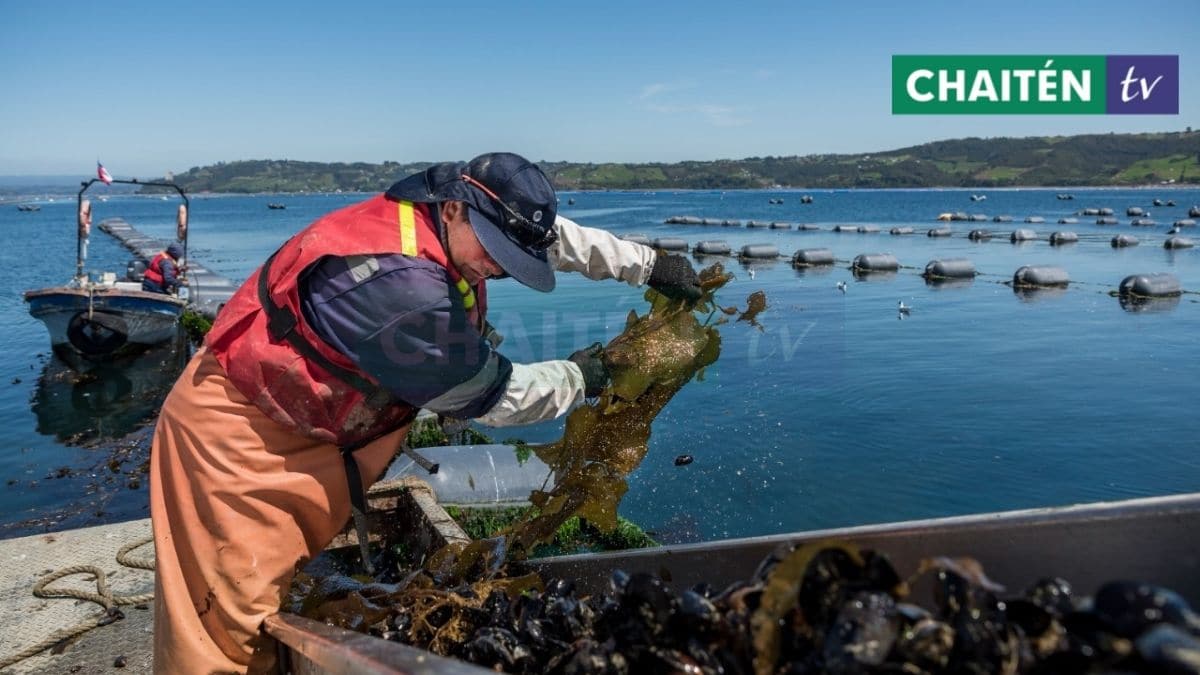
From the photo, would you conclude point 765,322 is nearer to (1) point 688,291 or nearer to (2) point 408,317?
(1) point 688,291

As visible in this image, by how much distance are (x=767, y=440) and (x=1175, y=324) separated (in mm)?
13022

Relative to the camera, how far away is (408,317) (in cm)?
242

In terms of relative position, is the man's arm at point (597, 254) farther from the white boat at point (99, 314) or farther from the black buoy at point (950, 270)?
the black buoy at point (950, 270)

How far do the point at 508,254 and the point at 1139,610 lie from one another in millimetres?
1929

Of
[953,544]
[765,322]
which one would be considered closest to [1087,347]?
[765,322]

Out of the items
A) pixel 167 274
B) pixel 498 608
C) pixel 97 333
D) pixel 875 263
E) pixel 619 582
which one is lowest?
pixel 97 333

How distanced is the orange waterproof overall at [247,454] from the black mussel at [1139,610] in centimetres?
197

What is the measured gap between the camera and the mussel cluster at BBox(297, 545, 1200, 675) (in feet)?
3.95

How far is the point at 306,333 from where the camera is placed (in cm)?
252

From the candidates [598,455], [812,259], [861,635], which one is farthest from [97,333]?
[812,259]

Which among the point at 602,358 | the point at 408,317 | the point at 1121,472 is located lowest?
the point at 1121,472

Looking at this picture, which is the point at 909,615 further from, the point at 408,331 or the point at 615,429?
the point at 615,429

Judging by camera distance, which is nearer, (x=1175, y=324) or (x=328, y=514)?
(x=328, y=514)

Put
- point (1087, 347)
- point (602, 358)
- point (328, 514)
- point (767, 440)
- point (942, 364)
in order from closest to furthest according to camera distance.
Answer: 1. point (328, 514)
2. point (602, 358)
3. point (767, 440)
4. point (942, 364)
5. point (1087, 347)
